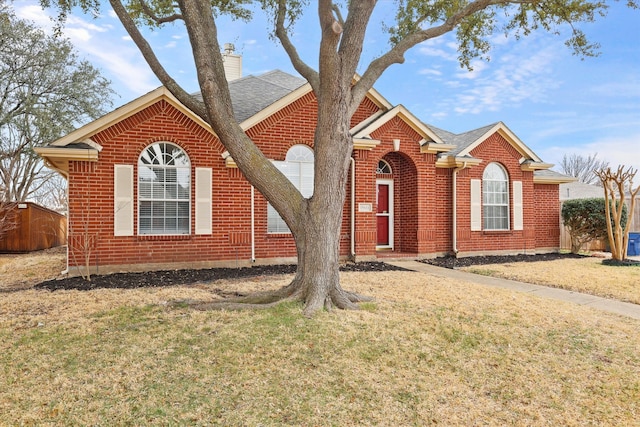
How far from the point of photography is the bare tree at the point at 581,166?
49.3 m

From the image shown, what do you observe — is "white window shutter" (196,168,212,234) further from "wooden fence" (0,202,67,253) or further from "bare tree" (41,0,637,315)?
"wooden fence" (0,202,67,253)

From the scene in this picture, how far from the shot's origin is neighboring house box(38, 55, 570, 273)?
9539mm

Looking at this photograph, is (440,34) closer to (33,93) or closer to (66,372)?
(66,372)

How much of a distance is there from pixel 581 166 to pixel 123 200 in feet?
183

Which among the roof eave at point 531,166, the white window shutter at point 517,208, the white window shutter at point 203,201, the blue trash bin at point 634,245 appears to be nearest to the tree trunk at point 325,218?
the white window shutter at point 203,201

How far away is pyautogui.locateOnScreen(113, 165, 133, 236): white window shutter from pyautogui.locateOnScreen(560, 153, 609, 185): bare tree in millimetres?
53645

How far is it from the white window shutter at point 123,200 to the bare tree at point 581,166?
176ft

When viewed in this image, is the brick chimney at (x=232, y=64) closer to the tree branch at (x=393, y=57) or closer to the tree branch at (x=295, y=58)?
the tree branch at (x=295, y=58)

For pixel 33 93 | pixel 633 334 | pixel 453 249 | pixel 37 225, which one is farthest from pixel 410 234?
pixel 33 93

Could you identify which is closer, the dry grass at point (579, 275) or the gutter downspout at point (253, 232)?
the dry grass at point (579, 275)

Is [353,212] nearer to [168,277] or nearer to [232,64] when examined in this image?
Result: [168,277]

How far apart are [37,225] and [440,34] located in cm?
1885

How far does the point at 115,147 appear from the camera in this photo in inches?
378

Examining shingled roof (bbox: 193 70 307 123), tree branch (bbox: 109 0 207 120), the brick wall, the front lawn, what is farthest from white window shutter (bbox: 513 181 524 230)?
tree branch (bbox: 109 0 207 120)
